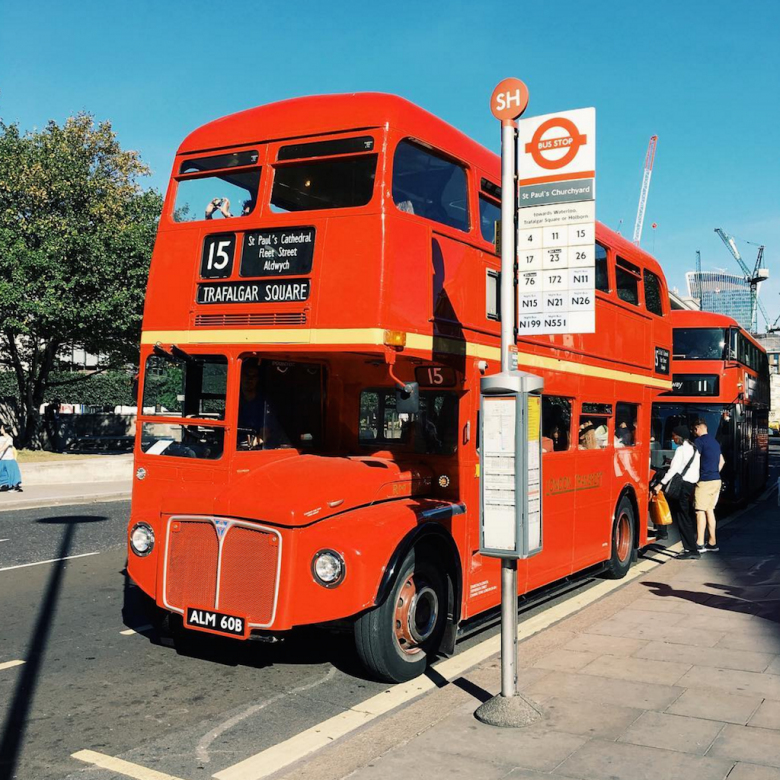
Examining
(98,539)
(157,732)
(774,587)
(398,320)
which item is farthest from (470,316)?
(98,539)

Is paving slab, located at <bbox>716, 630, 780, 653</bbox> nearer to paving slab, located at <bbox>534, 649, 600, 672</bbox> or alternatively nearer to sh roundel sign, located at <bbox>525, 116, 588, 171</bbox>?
paving slab, located at <bbox>534, 649, 600, 672</bbox>

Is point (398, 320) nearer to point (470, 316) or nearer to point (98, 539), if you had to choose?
point (470, 316)

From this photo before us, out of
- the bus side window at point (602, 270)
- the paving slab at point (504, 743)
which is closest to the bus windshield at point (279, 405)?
the paving slab at point (504, 743)

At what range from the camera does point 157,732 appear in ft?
17.2

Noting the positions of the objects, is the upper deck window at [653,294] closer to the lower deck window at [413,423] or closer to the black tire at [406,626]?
the lower deck window at [413,423]

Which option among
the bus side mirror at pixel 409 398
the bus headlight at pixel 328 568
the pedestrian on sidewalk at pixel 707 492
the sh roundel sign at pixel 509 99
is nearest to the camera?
the sh roundel sign at pixel 509 99

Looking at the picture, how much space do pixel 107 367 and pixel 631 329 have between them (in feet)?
68.1

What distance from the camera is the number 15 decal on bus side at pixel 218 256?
6836mm

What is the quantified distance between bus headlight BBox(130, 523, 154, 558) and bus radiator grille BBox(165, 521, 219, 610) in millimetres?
294

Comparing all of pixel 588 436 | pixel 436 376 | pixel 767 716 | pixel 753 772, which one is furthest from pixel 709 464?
pixel 753 772

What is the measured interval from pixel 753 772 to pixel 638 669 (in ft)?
6.37

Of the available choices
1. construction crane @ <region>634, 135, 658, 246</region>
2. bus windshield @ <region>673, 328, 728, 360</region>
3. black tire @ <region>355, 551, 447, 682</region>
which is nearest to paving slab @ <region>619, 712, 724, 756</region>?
black tire @ <region>355, 551, 447, 682</region>

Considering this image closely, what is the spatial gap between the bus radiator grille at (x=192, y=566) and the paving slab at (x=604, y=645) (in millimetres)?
2887

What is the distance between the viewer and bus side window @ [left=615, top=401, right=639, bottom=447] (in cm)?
1063
